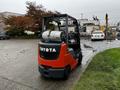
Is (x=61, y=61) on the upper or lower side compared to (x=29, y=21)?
lower

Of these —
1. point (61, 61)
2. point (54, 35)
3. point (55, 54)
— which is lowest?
point (61, 61)

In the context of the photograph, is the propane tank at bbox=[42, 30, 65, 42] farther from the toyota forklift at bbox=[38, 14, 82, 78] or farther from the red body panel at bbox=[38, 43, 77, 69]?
the red body panel at bbox=[38, 43, 77, 69]

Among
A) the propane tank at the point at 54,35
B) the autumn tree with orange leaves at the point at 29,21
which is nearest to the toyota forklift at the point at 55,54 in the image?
the propane tank at the point at 54,35

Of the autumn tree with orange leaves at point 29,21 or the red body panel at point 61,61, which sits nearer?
the red body panel at point 61,61

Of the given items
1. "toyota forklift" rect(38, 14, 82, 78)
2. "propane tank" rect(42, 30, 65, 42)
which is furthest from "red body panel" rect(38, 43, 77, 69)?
"propane tank" rect(42, 30, 65, 42)

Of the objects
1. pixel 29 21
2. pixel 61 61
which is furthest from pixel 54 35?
pixel 29 21

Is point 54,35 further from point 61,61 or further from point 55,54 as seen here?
point 61,61

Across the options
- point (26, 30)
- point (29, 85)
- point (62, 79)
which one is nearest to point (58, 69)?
point (62, 79)

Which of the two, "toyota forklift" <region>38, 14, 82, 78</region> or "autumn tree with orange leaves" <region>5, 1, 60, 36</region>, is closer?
"toyota forklift" <region>38, 14, 82, 78</region>

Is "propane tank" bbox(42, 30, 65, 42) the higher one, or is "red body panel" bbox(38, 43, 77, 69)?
"propane tank" bbox(42, 30, 65, 42)

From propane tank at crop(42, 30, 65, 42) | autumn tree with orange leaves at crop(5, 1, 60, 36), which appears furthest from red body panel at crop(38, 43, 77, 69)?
autumn tree with orange leaves at crop(5, 1, 60, 36)

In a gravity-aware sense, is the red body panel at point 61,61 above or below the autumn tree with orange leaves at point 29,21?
below

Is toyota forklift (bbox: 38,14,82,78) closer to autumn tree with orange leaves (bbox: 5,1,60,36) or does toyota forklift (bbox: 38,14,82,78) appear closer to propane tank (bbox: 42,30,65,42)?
propane tank (bbox: 42,30,65,42)

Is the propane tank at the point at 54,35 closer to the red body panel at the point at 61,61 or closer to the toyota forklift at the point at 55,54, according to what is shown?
the toyota forklift at the point at 55,54
